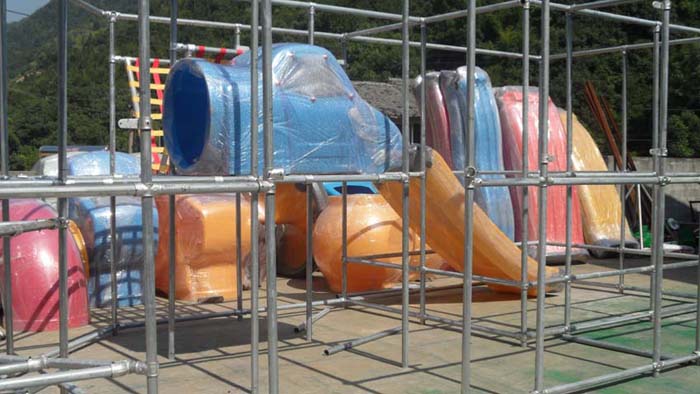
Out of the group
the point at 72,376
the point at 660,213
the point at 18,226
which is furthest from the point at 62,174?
the point at 660,213

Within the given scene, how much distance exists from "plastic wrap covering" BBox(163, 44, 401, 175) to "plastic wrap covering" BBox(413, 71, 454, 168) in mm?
4380

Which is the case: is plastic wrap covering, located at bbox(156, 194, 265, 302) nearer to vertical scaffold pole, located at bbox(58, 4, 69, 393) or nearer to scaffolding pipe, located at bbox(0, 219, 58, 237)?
vertical scaffold pole, located at bbox(58, 4, 69, 393)

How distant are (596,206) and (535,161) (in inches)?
70.8

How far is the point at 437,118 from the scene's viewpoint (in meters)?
10.6

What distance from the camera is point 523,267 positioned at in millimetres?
6621

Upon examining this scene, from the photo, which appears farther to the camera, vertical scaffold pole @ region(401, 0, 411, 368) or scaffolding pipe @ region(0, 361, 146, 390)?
vertical scaffold pole @ region(401, 0, 411, 368)

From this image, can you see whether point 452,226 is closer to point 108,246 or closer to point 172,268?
point 172,268

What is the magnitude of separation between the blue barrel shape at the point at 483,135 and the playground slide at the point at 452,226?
2.57m

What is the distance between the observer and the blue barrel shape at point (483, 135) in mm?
10430

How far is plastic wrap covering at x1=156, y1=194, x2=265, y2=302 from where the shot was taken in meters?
8.37

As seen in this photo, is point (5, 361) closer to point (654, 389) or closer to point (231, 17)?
point (654, 389)

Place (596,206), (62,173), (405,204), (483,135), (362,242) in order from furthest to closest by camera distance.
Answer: (596,206) < (483,135) < (362,242) < (405,204) < (62,173)

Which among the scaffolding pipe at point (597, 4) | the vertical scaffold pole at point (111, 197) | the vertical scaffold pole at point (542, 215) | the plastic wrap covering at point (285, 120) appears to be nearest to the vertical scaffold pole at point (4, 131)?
the plastic wrap covering at point (285, 120)

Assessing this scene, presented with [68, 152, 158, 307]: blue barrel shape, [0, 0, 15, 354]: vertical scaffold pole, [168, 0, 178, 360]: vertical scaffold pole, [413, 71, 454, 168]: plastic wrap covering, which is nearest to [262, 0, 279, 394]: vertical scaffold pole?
[0, 0, 15, 354]: vertical scaffold pole
